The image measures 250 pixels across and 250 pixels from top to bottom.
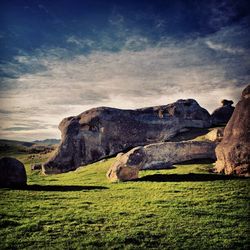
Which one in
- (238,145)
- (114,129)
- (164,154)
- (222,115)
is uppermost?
(222,115)

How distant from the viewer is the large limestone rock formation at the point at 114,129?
47.1 m

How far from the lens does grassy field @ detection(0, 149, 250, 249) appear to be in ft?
36.7

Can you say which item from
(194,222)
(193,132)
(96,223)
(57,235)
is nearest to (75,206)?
(96,223)

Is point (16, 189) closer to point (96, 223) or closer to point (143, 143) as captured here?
point (96, 223)

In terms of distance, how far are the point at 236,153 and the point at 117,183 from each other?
11.1m

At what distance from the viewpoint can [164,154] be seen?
101ft

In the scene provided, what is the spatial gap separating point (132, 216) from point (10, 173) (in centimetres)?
1448

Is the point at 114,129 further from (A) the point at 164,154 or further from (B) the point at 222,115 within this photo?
(B) the point at 222,115

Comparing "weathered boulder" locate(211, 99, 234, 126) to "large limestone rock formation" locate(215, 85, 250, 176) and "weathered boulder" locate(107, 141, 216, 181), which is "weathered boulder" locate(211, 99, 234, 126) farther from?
"large limestone rock formation" locate(215, 85, 250, 176)

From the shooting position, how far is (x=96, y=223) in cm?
1352

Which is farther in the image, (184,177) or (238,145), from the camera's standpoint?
(184,177)

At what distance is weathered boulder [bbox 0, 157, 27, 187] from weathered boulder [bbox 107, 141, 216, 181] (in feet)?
29.1

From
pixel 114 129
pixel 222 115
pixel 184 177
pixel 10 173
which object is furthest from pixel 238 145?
pixel 222 115

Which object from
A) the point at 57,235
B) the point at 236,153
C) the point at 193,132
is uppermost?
the point at 193,132
